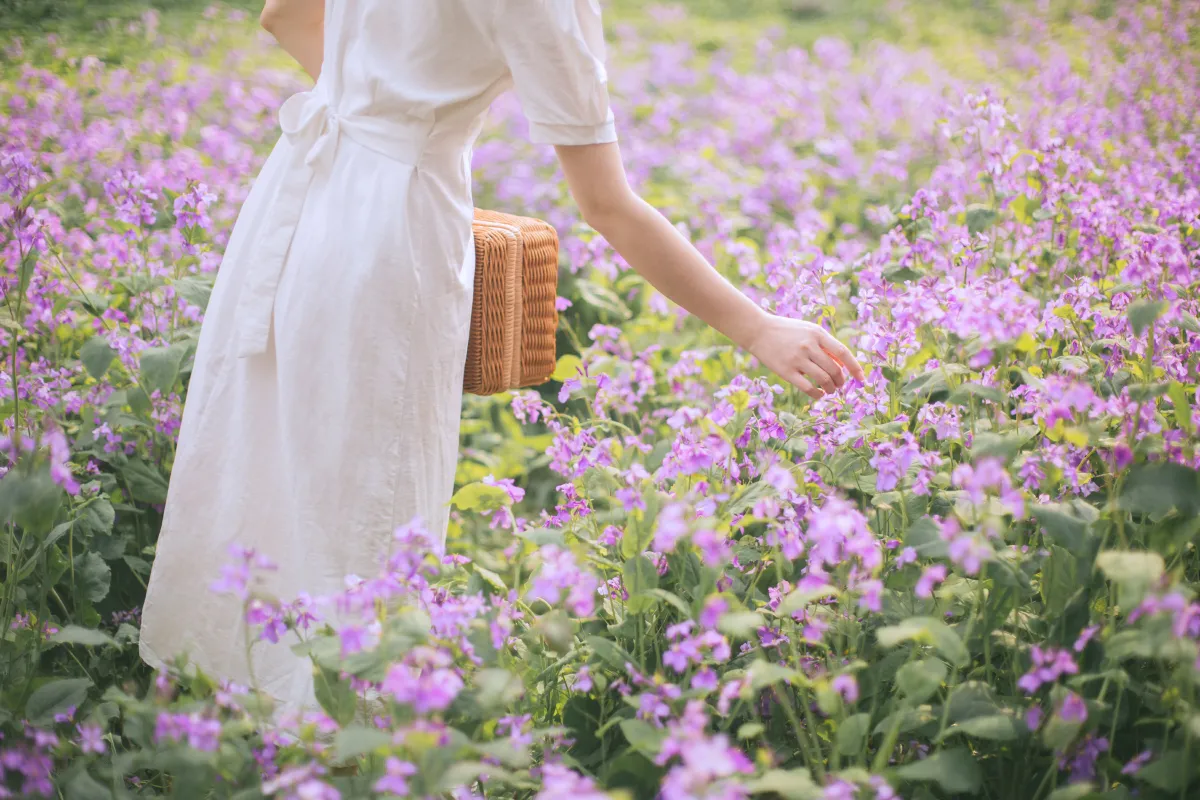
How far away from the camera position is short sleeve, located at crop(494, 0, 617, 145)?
145 centimetres

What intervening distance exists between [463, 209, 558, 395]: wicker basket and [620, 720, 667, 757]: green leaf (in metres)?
0.75

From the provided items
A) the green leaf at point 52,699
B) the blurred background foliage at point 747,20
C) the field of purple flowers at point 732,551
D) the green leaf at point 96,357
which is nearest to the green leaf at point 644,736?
the field of purple flowers at point 732,551

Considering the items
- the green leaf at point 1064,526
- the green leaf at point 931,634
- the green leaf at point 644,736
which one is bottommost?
the green leaf at point 644,736

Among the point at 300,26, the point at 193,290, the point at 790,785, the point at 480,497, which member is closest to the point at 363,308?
the point at 480,497

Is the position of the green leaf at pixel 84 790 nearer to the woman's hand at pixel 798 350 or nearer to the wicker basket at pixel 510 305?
the wicker basket at pixel 510 305

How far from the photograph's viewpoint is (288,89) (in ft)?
18.1

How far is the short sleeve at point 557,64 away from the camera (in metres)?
1.45

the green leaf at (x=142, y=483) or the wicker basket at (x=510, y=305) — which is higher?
the wicker basket at (x=510, y=305)

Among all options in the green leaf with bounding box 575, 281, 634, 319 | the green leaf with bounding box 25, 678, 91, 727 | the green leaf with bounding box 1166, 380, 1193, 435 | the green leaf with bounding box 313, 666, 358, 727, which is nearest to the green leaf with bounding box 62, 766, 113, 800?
the green leaf with bounding box 25, 678, 91, 727

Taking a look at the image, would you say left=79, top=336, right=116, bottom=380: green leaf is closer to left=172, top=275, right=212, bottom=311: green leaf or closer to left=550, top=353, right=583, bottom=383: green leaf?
left=172, top=275, right=212, bottom=311: green leaf

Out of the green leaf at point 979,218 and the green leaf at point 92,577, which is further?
the green leaf at point 979,218

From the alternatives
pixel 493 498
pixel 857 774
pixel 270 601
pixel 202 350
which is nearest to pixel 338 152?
pixel 202 350

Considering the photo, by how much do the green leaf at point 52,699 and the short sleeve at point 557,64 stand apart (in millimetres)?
1075

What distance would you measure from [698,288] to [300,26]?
95 centimetres
